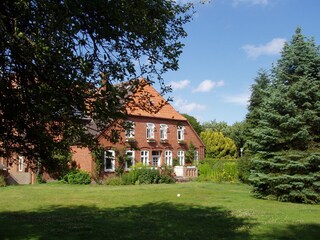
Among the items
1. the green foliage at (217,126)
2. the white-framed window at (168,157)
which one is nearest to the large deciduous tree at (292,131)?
the white-framed window at (168,157)

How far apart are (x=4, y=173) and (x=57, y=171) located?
23942 millimetres

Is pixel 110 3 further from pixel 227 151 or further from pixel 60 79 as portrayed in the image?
pixel 227 151

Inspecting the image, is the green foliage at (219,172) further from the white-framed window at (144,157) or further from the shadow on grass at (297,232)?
the shadow on grass at (297,232)

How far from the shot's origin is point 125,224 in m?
12.6

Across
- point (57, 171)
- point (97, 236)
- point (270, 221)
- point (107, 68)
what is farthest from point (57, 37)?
point (270, 221)

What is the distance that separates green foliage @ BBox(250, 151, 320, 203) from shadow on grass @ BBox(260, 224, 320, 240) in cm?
749

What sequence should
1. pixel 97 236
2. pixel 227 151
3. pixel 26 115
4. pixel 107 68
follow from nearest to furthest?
pixel 107 68 → pixel 26 115 → pixel 97 236 → pixel 227 151

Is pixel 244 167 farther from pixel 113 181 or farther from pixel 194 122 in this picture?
pixel 194 122

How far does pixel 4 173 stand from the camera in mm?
30781

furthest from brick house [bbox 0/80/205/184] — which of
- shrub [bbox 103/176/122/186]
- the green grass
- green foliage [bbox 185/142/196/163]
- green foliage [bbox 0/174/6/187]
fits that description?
the green grass

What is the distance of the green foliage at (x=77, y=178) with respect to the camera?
32.1 m

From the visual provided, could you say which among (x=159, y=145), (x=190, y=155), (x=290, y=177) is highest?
(x=159, y=145)

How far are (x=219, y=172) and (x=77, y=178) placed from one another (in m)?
13.0

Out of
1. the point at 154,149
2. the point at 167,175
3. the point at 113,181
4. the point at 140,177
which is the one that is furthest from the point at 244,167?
the point at 154,149
